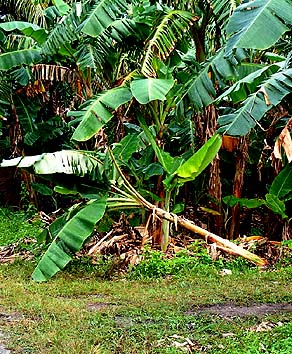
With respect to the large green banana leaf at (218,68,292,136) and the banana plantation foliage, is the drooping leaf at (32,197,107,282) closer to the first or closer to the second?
the banana plantation foliage

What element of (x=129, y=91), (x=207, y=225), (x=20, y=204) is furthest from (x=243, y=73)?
(x=20, y=204)

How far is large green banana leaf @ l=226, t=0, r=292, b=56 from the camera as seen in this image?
12.7ft

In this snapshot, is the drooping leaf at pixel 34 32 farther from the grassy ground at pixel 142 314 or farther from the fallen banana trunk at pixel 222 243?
the grassy ground at pixel 142 314

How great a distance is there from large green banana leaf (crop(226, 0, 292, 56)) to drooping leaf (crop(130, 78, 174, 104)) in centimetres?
183

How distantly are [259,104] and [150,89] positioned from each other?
138 centimetres

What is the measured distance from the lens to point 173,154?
909 centimetres

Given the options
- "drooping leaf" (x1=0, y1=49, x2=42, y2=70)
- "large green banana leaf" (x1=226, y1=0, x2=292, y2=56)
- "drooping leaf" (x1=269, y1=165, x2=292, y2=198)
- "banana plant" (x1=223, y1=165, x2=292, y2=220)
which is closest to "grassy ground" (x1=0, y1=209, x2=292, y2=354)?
"banana plant" (x1=223, y1=165, x2=292, y2=220)

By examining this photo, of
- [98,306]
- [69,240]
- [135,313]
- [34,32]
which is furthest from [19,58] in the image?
[135,313]

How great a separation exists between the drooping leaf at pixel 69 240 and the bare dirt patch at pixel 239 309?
1531mm

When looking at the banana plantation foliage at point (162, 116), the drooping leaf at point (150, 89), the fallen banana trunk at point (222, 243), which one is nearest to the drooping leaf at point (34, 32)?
the banana plantation foliage at point (162, 116)

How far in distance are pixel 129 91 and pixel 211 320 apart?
122 inches

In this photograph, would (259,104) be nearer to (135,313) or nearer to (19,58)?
(135,313)

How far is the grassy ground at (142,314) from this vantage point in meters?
4.11

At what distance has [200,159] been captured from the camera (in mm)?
6336
